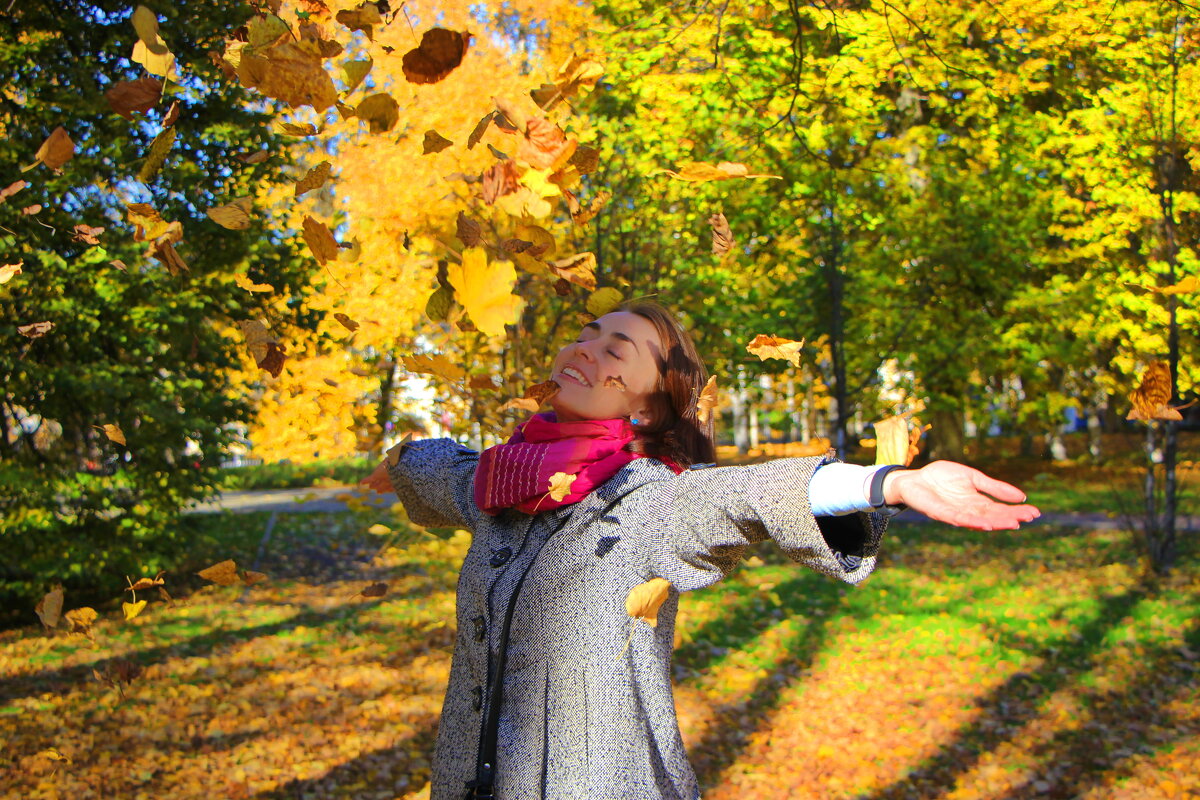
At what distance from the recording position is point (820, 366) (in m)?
12.1

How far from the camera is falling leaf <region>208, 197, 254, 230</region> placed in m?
2.19

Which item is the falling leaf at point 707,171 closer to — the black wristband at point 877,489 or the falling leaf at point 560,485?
the falling leaf at point 560,485

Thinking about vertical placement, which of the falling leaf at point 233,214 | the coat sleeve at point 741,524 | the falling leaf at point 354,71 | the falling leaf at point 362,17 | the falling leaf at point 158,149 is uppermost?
the falling leaf at point 362,17

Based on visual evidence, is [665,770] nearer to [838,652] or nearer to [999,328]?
[838,652]

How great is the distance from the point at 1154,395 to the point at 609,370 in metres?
1.09

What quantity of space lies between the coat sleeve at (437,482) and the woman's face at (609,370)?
0.27 metres

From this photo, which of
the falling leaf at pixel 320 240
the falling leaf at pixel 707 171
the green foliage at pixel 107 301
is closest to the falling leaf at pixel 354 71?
the falling leaf at pixel 320 240

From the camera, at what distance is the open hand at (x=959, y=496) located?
1292 millimetres

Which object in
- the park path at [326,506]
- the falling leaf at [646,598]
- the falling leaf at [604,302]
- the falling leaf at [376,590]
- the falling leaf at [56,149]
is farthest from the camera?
the park path at [326,506]

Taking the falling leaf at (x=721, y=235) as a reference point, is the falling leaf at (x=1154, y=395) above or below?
below

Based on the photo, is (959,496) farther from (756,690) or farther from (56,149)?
(756,690)

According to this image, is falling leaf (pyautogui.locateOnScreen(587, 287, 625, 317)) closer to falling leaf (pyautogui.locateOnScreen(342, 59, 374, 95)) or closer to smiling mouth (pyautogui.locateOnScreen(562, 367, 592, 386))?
smiling mouth (pyautogui.locateOnScreen(562, 367, 592, 386))

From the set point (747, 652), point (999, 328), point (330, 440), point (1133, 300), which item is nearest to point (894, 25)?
point (1133, 300)

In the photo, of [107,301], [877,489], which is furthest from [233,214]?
[107,301]
